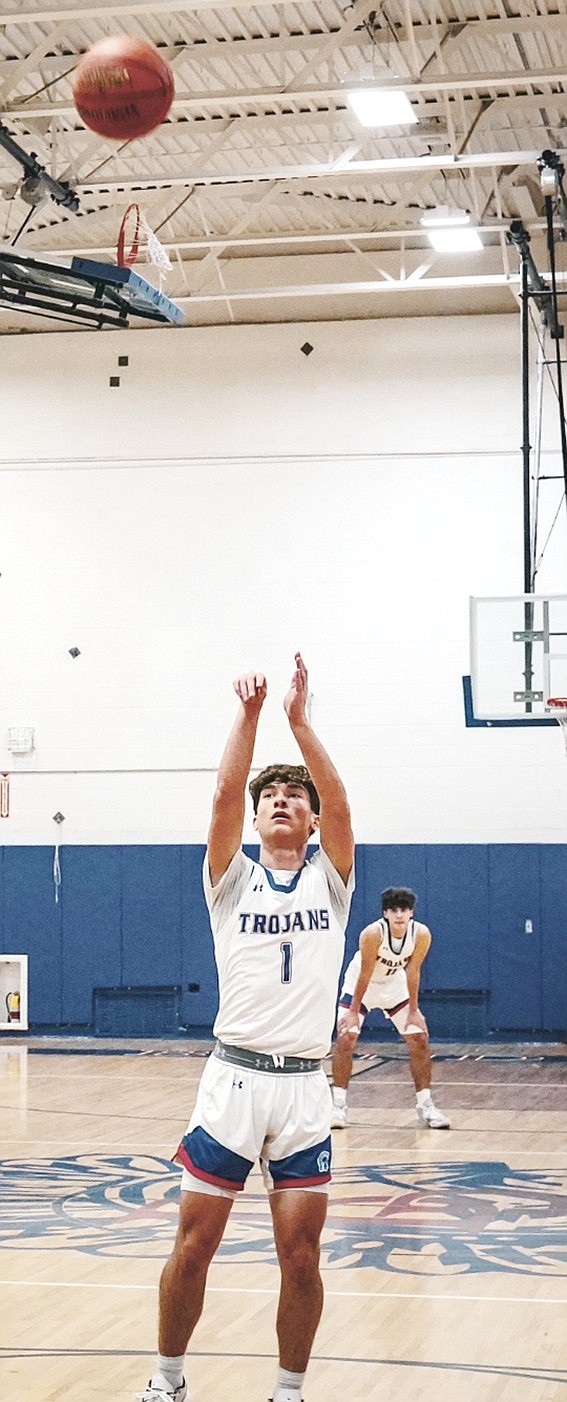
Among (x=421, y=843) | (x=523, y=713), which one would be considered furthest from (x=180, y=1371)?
(x=421, y=843)

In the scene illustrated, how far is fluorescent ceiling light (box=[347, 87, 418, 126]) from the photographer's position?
12180 millimetres

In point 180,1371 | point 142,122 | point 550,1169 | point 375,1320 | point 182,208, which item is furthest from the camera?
point 182,208

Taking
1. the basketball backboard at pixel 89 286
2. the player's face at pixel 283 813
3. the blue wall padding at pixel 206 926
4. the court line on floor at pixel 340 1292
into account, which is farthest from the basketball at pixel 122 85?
the blue wall padding at pixel 206 926

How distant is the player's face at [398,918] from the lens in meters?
11.5

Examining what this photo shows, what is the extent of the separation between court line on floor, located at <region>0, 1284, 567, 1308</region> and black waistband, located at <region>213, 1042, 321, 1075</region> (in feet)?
8.12

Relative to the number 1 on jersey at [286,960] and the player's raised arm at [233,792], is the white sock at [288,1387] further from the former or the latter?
the player's raised arm at [233,792]

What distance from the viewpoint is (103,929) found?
18.6m

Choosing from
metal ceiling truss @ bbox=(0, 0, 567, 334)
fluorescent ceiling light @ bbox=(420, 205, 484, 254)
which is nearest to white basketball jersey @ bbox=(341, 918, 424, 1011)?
metal ceiling truss @ bbox=(0, 0, 567, 334)

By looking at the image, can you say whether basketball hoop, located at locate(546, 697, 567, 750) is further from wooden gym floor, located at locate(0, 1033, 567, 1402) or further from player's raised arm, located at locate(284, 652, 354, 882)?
player's raised arm, located at locate(284, 652, 354, 882)

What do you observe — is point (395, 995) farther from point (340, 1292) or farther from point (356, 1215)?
point (340, 1292)

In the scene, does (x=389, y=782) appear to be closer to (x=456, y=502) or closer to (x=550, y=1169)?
(x=456, y=502)

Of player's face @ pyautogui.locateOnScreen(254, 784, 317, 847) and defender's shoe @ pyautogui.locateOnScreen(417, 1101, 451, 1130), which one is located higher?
player's face @ pyautogui.locateOnScreen(254, 784, 317, 847)

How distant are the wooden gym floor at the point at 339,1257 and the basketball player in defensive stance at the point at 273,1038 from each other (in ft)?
3.25

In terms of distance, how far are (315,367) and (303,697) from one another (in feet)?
47.4
